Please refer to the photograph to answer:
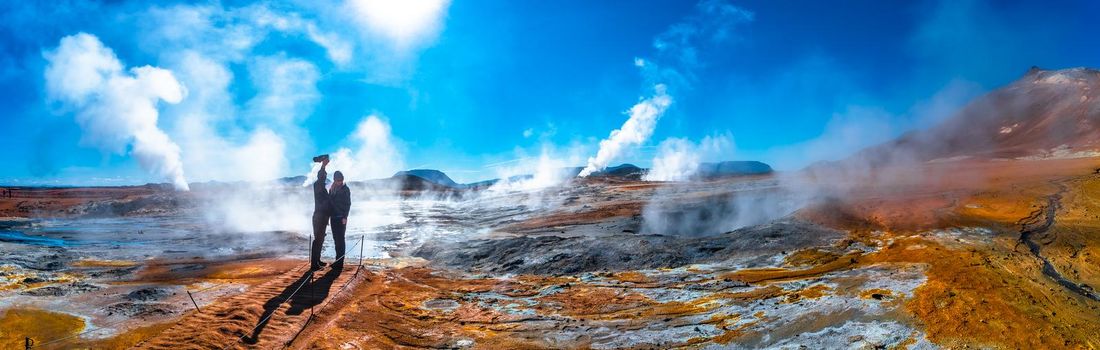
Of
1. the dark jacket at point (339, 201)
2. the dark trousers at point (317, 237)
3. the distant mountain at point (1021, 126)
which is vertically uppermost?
the distant mountain at point (1021, 126)

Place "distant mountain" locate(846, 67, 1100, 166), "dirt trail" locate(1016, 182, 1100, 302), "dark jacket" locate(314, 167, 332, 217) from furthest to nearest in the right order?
"distant mountain" locate(846, 67, 1100, 166) → "dark jacket" locate(314, 167, 332, 217) → "dirt trail" locate(1016, 182, 1100, 302)

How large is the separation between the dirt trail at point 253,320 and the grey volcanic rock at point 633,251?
5730 mm

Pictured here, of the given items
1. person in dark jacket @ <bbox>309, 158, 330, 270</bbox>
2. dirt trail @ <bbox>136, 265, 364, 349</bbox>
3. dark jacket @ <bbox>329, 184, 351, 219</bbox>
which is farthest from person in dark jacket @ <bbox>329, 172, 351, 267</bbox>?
dirt trail @ <bbox>136, 265, 364, 349</bbox>

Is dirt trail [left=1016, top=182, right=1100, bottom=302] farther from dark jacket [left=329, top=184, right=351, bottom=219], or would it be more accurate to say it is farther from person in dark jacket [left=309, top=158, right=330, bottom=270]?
person in dark jacket [left=309, top=158, right=330, bottom=270]

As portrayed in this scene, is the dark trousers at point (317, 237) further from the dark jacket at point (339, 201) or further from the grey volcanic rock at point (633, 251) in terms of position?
the grey volcanic rock at point (633, 251)

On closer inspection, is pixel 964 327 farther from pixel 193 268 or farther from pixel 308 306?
pixel 193 268

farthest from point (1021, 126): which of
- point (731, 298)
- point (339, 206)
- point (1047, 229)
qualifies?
point (339, 206)

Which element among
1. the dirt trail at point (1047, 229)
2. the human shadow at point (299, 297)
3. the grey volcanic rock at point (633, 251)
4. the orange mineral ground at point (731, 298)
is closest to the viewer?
the orange mineral ground at point (731, 298)

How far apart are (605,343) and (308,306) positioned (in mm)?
4964

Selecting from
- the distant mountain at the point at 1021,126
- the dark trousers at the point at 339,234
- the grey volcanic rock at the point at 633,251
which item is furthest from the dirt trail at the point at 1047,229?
the distant mountain at the point at 1021,126

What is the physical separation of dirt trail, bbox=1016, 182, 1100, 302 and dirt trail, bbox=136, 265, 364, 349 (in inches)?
457

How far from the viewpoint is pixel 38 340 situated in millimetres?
6266

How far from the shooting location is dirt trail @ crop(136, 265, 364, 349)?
642cm

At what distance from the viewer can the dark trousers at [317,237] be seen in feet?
36.0
